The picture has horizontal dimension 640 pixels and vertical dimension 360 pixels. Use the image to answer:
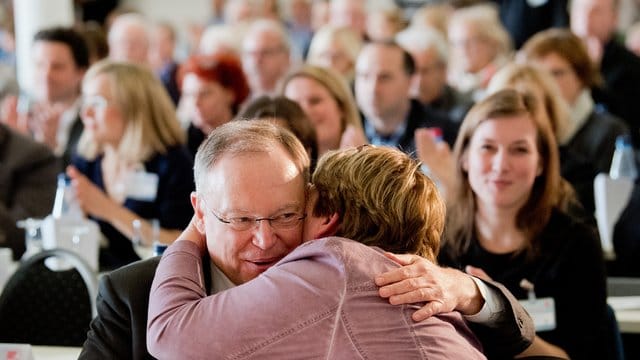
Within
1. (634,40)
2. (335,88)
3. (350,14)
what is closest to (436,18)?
(350,14)

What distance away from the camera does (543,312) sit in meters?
2.94

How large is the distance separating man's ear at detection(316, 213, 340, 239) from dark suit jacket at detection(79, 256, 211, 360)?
39 cm

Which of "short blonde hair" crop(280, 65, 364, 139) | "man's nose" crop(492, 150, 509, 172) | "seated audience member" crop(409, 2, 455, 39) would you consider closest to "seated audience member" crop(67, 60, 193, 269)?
"short blonde hair" crop(280, 65, 364, 139)

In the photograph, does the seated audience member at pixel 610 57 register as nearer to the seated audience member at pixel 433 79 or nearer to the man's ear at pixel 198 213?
the seated audience member at pixel 433 79

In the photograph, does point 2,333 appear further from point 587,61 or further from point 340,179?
point 587,61

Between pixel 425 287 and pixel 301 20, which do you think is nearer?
pixel 425 287

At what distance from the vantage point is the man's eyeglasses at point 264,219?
6.62 feet

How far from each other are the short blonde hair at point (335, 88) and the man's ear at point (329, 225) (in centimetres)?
273

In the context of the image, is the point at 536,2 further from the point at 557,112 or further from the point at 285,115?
the point at 285,115

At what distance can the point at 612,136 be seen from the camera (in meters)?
5.39

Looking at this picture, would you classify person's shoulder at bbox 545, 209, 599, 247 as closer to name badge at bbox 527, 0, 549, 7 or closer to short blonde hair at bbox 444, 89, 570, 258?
short blonde hair at bbox 444, 89, 570, 258

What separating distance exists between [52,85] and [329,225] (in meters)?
4.71

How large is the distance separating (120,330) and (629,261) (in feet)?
8.26

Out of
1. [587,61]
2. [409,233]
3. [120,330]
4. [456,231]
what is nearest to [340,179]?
[409,233]
